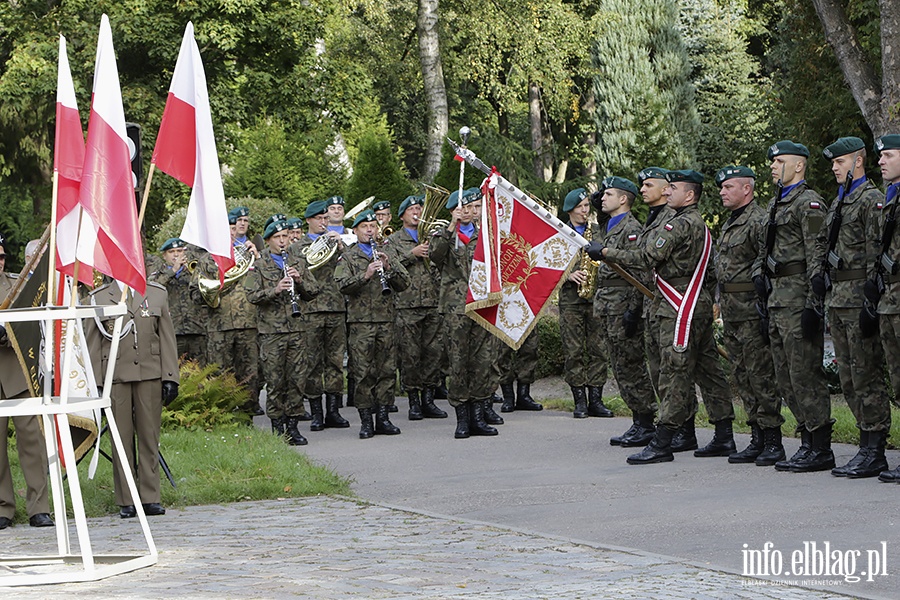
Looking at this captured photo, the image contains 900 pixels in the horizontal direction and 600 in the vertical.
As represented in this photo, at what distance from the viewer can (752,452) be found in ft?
36.8

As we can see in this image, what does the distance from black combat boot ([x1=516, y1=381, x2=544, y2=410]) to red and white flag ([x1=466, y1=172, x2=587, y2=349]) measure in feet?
10.4

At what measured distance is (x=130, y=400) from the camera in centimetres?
983

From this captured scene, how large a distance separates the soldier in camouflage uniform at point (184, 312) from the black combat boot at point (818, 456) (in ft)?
28.2

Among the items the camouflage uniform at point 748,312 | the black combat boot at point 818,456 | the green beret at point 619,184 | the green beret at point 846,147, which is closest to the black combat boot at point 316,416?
the green beret at point 619,184

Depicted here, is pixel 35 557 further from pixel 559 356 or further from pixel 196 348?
pixel 559 356

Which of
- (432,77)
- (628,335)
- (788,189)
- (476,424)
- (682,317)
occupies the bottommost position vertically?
(476,424)

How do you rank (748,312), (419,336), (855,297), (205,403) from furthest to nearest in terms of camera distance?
(419,336), (205,403), (748,312), (855,297)

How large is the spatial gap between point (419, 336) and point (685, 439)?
474 cm

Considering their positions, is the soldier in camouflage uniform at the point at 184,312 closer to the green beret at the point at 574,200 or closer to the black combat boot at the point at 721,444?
the green beret at the point at 574,200

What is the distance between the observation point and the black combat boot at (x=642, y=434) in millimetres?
12453

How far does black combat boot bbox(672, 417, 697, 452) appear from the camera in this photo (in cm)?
1205

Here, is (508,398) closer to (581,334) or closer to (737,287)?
(581,334)

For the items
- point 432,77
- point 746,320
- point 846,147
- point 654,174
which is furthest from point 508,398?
point 432,77

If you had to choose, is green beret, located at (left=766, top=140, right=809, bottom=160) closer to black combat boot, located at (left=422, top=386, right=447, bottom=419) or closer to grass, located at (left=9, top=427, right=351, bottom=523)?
grass, located at (left=9, top=427, right=351, bottom=523)
